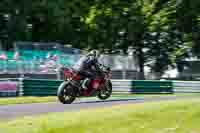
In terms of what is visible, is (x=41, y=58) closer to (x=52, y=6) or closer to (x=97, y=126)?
(x=52, y=6)

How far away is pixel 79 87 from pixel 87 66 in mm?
774

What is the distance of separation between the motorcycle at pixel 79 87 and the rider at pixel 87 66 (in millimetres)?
144

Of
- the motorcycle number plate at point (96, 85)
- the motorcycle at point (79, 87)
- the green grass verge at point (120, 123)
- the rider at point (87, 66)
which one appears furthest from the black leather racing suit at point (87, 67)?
the green grass verge at point (120, 123)

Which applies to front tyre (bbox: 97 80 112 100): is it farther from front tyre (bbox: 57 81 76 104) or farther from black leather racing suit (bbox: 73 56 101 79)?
front tyre (bbox: 57 81 76 104)

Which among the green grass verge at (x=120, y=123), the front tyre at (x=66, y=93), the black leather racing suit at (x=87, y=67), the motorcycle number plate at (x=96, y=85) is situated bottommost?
the green grass verge at (x=120, y=123)

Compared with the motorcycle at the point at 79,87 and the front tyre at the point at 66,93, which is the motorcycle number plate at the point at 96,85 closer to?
the motorcycle at the point at 79,87

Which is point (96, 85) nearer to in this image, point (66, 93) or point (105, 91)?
point (105, 91)

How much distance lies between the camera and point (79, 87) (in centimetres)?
1819

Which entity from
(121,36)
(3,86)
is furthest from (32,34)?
(3,86)

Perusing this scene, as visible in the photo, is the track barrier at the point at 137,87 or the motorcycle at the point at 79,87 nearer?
the motorcycle at the point at 79,87

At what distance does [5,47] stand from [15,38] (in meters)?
1.06

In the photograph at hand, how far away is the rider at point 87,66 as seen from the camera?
59.6 ft

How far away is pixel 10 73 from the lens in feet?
86.4

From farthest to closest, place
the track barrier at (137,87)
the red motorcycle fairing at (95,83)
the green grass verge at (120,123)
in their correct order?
the track barrier at (137,87), the red motorcycle fairing at (95,83), the green grass verge at (120,123)
